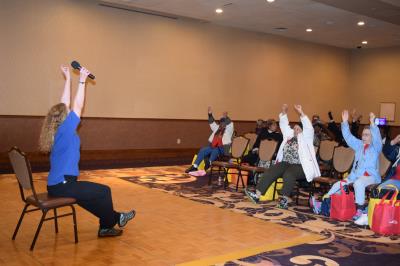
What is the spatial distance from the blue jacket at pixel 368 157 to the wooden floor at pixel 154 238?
1459 mm

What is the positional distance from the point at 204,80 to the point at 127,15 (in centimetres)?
305

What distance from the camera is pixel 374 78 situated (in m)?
16.9

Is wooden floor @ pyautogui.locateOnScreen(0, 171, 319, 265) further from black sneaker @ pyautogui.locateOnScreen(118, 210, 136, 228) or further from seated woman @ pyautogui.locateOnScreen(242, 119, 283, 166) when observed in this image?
seated woman @ pyautogui.locateOnScreen(242, 119, 283, 166)

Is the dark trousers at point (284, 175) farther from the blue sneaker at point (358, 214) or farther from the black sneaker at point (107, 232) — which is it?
the black sneaker at point (107, 232)

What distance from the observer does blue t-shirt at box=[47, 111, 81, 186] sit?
4.29m

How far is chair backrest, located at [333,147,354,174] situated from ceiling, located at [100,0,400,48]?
4.24 m

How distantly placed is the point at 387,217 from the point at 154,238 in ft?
9.02

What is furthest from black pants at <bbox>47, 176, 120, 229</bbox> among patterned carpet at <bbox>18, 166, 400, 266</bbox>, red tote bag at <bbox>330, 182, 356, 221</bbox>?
red tote bag at <bbox>330, 182, 356, 221</bbox>

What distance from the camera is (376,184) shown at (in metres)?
5.80

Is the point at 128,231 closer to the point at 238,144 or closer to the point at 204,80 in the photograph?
the point at 238,144

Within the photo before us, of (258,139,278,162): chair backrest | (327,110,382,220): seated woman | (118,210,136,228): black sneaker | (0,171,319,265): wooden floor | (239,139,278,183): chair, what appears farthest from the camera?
(258,139,278,162): chair backrest

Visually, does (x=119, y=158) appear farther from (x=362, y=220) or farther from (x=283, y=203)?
(x=362, y=220)

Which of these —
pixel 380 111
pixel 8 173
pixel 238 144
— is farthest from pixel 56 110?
pixel 380 111

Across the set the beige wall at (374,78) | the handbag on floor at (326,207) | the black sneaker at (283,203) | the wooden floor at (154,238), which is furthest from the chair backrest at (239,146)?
the beige wall at (374,78)
